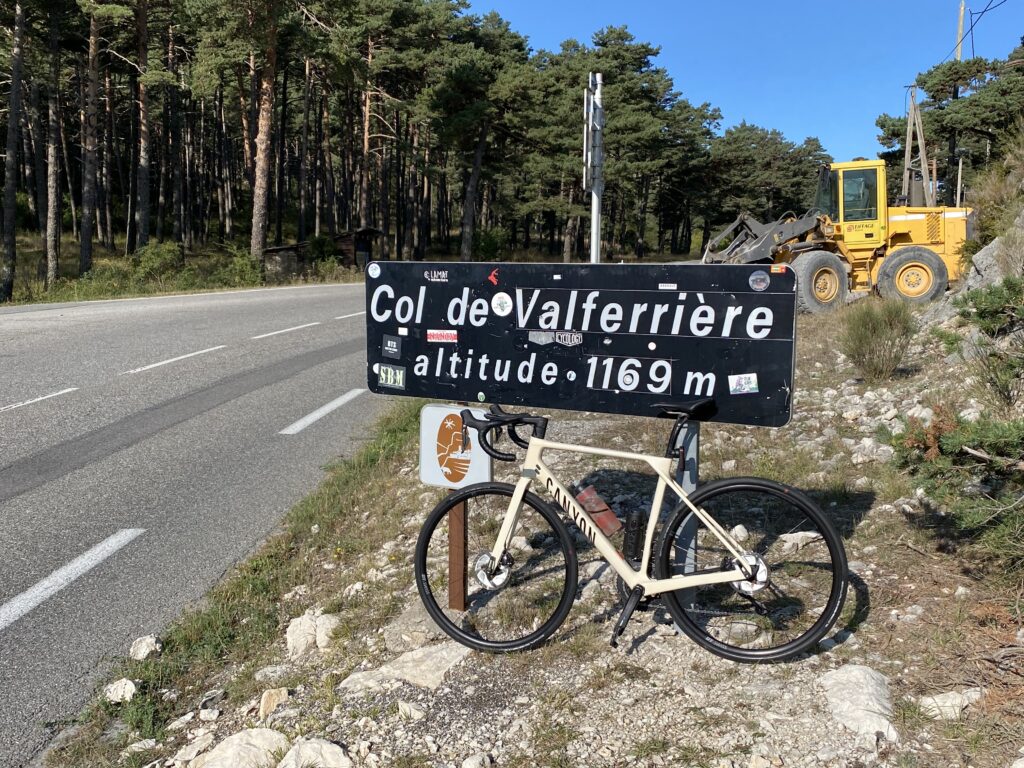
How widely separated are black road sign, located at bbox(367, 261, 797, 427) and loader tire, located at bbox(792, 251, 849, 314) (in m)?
12.0

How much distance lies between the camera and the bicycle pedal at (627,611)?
11.1 ft

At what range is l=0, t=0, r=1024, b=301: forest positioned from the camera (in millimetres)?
28344

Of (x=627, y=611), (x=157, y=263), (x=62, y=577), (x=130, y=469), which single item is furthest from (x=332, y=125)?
(x=627, y=611)

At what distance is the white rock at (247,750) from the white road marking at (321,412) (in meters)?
5.31

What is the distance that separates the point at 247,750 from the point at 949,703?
8.92 ft

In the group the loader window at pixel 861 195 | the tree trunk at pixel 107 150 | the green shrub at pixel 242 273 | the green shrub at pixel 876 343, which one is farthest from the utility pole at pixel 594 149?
the tree trunk at pixel 107 150

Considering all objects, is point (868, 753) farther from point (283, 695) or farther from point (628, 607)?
point (283, 695)

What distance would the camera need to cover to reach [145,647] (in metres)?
3.99

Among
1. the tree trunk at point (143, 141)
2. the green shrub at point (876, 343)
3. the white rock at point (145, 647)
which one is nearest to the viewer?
the white rock at point (145, 647)

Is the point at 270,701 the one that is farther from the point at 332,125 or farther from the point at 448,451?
the point at 332,125

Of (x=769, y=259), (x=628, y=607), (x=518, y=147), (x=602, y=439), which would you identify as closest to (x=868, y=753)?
(x=628, y=607)

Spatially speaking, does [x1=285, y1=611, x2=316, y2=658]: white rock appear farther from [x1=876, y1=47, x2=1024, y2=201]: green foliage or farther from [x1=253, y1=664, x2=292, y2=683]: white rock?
[x1=876, y1=47, x2=1024, y2=201]: green foliage

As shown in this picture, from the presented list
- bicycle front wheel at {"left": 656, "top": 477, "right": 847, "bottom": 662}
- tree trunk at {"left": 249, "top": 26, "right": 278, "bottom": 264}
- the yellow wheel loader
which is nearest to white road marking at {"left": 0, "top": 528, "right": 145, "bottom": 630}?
bicycle front wheel at {"left": 656, "top": 477, "right": 847, "bottom": 662}

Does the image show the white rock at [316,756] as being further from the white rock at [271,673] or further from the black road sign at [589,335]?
the black road sign at [589,335]
